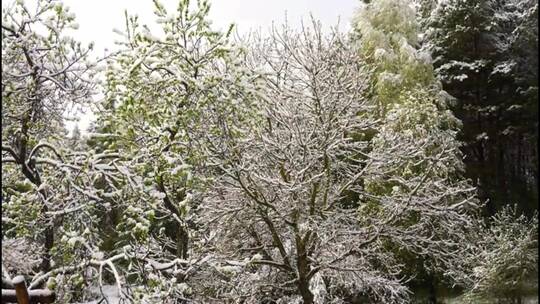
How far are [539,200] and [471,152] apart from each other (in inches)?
211

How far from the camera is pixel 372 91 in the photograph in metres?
7.32

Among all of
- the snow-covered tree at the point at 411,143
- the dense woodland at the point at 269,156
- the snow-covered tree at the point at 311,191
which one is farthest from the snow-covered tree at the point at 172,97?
the snow-covered tree at the point at 411,143

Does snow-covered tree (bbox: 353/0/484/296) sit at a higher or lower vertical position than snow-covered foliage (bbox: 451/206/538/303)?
higher

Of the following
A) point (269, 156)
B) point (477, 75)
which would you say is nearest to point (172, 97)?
point (269, 156)

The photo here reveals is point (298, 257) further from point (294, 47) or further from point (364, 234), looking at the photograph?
point (294, 47)

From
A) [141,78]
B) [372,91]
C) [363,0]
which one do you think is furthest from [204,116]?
[363,0]

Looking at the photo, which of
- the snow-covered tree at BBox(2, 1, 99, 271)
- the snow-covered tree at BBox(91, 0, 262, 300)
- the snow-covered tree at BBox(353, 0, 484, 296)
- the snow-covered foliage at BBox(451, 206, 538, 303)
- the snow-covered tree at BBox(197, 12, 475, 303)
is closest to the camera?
the snow-covered tree at BBox(2, 1, 99, 271)

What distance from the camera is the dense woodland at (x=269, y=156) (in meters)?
3.09

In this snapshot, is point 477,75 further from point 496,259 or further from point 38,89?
point 38,89

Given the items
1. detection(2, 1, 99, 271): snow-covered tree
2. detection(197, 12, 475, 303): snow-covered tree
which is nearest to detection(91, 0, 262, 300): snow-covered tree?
detection(2, 1, 99, 271): snow-covered tree

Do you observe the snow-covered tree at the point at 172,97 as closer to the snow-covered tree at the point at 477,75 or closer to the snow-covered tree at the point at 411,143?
the snow-covered tree at the point at 411,143

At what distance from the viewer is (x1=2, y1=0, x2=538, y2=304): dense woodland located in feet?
10.1

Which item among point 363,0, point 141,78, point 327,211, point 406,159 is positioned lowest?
point 327,211

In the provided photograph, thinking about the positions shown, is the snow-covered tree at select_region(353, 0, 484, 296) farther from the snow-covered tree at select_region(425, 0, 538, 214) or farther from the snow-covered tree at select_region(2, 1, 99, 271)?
the snow-covered tree at select_region(2, 1, 99, 271)
